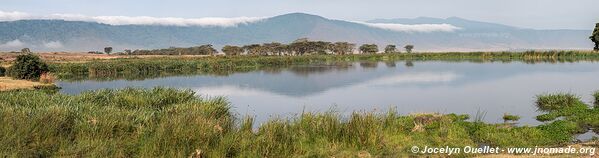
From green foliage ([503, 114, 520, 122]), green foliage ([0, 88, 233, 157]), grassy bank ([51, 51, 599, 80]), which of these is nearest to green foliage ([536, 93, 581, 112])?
green foliage ([503, 114, 520, 122])

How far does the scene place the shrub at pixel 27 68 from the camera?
161ft

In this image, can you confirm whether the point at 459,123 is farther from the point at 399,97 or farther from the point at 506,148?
the point at 399,97

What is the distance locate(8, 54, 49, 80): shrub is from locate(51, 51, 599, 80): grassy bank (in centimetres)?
1113

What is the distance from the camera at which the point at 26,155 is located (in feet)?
36.4

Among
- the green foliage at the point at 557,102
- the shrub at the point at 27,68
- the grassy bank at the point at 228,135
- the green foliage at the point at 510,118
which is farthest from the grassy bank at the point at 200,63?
the grassy bank at the point at 228,135

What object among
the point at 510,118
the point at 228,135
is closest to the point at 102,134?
the point at 228,135

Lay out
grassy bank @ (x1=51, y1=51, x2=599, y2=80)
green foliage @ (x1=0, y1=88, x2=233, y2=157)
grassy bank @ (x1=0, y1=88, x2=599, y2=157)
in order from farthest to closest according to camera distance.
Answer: grassy bank @ (x1=51, y1=51, x2=599, y2=80) → grassy bank @ (x1=0, y1=88, x2=599, y2=157) → green foliage @ (x1=0, y1=88, x2=233, y2=157)

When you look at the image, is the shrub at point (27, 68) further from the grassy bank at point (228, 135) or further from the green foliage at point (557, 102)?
the green foliage at point (557, 102)

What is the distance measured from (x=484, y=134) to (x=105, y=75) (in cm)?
6078

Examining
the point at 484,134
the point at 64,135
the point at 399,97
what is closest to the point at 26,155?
the point at 64,135

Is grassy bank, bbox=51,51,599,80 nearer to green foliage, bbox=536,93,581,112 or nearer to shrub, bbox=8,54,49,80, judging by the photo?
shrub, bbox=8,54,49,80

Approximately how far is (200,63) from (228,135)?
73.0 m

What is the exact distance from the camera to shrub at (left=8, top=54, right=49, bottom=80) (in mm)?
49219

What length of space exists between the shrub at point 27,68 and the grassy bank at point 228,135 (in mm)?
34440
